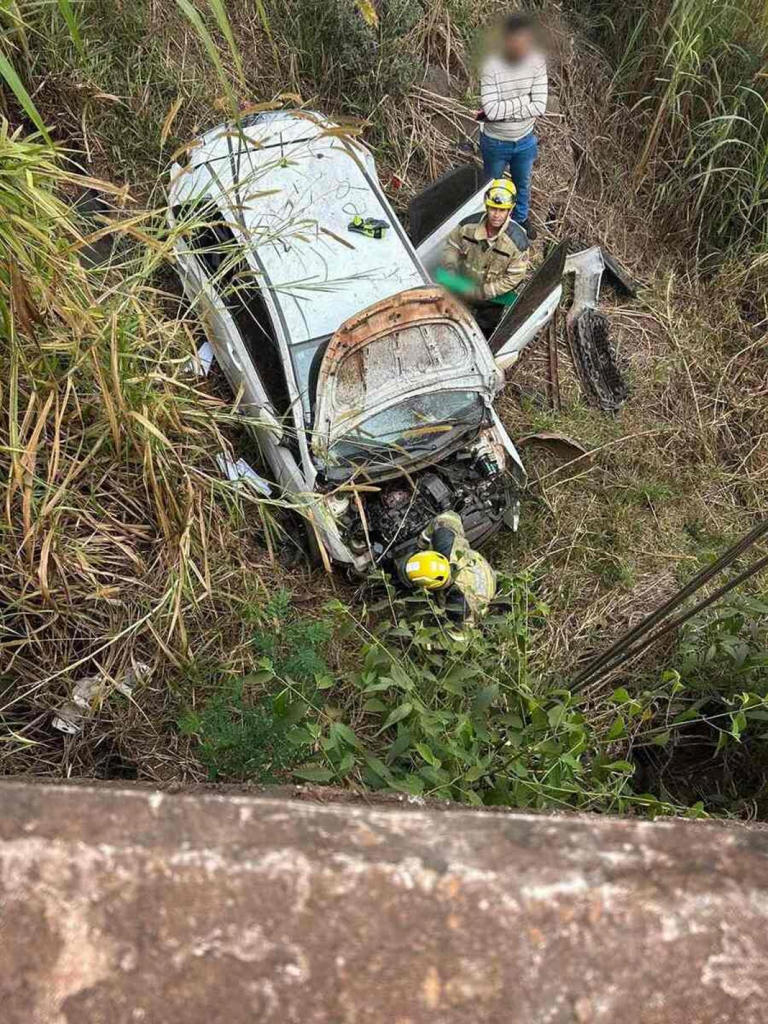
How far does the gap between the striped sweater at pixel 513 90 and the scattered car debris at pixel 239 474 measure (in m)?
2.60

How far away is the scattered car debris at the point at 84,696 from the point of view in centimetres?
303

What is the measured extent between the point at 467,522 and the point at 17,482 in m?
2.15

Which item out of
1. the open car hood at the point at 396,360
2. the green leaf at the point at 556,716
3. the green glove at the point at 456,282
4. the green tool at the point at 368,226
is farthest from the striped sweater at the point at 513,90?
the green leaf at the point at 556,716

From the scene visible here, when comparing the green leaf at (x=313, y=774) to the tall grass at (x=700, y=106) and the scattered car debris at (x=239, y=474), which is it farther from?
the tall grass at (x=700, y=106)

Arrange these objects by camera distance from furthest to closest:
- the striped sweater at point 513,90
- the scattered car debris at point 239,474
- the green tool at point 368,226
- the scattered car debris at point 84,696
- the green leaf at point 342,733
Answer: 1. the striped sweater at point 513,90
2. the green tool at point 368,226
3. the scattered car debris at point 239,474
4. the scattered car debris at point 84,696
5. the green leaf at point 342,733

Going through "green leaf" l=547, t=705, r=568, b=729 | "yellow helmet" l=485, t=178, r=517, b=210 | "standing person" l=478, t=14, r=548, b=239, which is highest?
"standing person" l=478, t=14, r=548, b=239

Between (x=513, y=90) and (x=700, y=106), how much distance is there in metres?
1.79

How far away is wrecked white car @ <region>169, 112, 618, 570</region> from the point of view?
3799mm

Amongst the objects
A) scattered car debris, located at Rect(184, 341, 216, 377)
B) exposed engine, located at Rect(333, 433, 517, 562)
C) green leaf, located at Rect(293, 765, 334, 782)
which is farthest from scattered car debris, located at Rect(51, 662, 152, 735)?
scattered car debris, located at Rect(184, 341, 216, 377)

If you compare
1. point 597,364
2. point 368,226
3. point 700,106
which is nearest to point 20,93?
point 368,226

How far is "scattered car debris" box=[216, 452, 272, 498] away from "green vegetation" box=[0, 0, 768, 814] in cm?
9

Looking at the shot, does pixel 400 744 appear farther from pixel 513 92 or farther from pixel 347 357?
pixel 513 92

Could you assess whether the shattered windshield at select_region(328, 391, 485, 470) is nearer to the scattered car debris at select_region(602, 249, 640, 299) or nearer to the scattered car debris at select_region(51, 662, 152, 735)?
the scattered car debris at select_region(51, 662, 152, 735)

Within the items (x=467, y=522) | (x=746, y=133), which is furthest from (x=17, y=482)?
(x=746, y=133)
